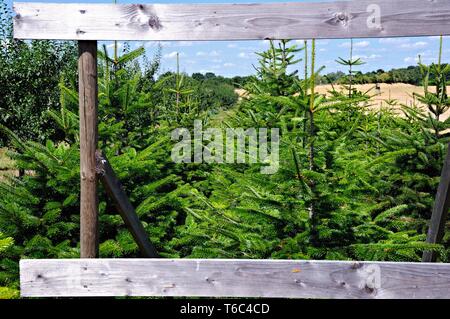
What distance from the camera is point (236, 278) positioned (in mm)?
2928

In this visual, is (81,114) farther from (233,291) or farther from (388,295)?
(388,295)

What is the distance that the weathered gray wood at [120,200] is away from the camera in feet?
9.99

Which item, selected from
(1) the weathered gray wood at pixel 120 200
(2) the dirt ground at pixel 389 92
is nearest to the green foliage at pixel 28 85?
(2) the dirt ground at pixel 389 92

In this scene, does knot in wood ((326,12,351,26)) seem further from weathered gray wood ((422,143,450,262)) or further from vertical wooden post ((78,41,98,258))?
vertical wooden post ((78,41,98,258))

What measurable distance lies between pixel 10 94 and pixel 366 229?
1278 cm

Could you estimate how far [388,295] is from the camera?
2939 mm

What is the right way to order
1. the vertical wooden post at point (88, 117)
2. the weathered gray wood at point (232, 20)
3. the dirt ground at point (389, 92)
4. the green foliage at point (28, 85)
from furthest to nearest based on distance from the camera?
1. the green foliage at point (28, 85)
2. the dirt ground at point (389, 92)
3. the vertical wooden post at point (88, 117)
4. the weathered gray wood at point (232, 20)

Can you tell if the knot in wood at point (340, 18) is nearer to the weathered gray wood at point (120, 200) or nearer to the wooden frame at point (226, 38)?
the wooden frame at point (226, 38)

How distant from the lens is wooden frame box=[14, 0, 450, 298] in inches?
112

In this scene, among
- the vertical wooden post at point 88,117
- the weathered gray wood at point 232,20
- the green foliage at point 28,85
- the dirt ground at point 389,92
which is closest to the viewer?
the weathered gray wood at point 232,20

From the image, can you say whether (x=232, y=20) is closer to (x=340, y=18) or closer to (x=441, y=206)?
(x=340, y=18)

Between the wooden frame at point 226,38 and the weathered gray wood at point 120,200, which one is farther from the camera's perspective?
the weathered gray wood at point 120,200

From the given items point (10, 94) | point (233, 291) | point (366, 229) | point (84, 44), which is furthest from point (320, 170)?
point (10, 94)

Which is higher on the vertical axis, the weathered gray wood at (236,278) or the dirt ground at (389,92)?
the dirt ground at (389,92)
